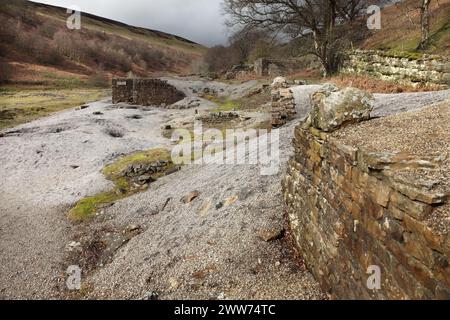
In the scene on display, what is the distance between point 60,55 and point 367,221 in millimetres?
70588

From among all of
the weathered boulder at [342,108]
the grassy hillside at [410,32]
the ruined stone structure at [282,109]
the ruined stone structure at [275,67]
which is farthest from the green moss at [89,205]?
the ruined stone structure at [275,67]

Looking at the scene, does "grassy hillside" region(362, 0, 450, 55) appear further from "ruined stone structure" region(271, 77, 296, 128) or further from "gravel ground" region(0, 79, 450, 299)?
"gravel ground" region(0, 79, 450, 299)

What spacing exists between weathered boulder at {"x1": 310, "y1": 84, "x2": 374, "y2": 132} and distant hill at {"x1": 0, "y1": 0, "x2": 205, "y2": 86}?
164 feet

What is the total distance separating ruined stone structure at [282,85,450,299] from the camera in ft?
12.0

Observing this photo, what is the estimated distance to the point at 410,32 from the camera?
28.2 m

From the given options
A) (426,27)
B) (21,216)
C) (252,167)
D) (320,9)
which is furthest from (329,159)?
(320,9)

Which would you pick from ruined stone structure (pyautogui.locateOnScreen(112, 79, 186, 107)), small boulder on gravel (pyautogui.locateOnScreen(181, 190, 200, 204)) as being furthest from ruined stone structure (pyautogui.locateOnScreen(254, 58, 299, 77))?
small boulder on gravel (pyautogui.locateOnScreen(181, 190, 200, 204))

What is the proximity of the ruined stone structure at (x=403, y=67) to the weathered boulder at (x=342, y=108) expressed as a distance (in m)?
10.8

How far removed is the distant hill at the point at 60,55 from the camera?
5338 cm

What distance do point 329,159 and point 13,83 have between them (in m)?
50.9

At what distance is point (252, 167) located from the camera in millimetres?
12641

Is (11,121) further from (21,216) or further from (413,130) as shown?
(413,130)

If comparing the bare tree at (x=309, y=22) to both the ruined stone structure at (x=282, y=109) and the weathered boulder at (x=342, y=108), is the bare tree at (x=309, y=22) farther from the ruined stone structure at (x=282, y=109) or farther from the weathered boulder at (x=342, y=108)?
the weathered boulder at (x=342, y=108)

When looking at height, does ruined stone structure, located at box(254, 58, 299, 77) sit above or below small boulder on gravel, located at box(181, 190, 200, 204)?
above
